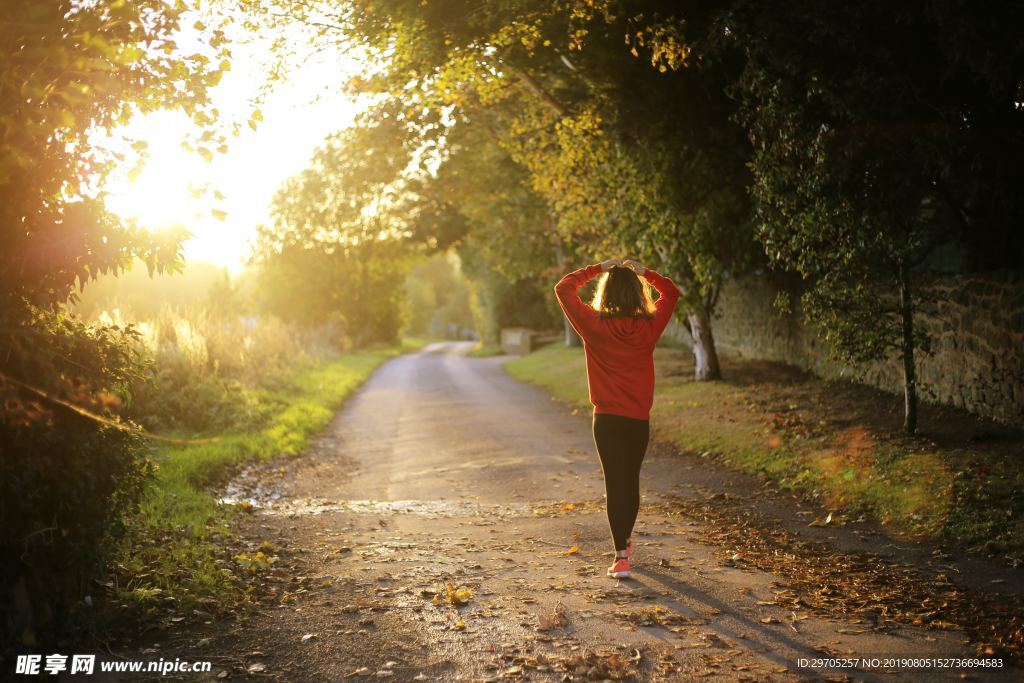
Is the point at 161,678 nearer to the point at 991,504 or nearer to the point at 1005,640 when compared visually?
the point at 1005,640

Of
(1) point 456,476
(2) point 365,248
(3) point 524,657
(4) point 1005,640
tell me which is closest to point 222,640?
(3) point 524,657

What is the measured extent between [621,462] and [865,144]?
6063mm

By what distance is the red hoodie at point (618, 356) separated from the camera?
6.85 metres

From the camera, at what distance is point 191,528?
823 cm

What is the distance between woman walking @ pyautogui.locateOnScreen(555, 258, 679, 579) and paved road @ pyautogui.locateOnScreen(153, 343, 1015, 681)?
0.58m

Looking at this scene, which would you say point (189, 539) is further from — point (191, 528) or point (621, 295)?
point (621, 295)

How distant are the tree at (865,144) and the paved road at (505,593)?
3.27 metres

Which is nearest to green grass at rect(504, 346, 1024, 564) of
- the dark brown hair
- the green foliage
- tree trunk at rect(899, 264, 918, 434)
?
tree trunk at rect(899, 264, 918, 434)

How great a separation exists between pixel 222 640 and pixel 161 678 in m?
0.68

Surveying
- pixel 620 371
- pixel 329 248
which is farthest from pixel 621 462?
pixel 329 248

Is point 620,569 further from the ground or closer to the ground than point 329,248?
closer to the ground

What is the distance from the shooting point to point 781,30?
11516mm

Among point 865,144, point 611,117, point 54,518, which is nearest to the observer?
point 54,518

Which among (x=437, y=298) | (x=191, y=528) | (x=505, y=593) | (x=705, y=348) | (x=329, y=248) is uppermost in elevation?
(x=329, y=248)
